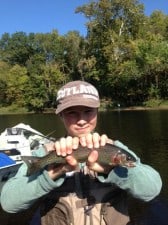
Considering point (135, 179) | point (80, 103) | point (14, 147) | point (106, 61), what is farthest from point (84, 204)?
point (106, 61)

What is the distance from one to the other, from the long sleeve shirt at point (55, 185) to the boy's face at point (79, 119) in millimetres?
391

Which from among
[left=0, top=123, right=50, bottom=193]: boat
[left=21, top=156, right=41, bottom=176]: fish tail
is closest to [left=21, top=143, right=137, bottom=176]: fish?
[left=21, top=156, right=41, bottom=176]: fish tail

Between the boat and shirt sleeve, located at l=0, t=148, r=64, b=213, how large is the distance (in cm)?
1387

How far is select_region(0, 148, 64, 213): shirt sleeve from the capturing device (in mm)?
3150

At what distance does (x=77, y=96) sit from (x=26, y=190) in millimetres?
838

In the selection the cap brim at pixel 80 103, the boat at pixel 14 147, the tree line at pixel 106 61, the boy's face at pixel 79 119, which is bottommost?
the boy's face at pixel 79 119

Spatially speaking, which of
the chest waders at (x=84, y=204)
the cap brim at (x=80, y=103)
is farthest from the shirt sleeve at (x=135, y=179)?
the cap brim at (x=80, y=103)

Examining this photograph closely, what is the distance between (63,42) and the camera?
85938 mm

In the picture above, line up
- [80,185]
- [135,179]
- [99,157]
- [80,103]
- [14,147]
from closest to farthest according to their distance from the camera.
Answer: [99,157] < [135,179] < [80,103] < [80,185] < [14,147]

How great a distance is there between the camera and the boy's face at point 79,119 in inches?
132

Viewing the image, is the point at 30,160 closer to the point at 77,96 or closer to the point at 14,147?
the point at 77,96

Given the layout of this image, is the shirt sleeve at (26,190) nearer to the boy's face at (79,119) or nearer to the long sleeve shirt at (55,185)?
the long sleeve shirt at (55,185)

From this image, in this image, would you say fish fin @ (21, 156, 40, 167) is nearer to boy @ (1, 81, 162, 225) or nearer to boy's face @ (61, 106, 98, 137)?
boy @ (1, 81, 162, 225)

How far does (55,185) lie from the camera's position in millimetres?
3152
